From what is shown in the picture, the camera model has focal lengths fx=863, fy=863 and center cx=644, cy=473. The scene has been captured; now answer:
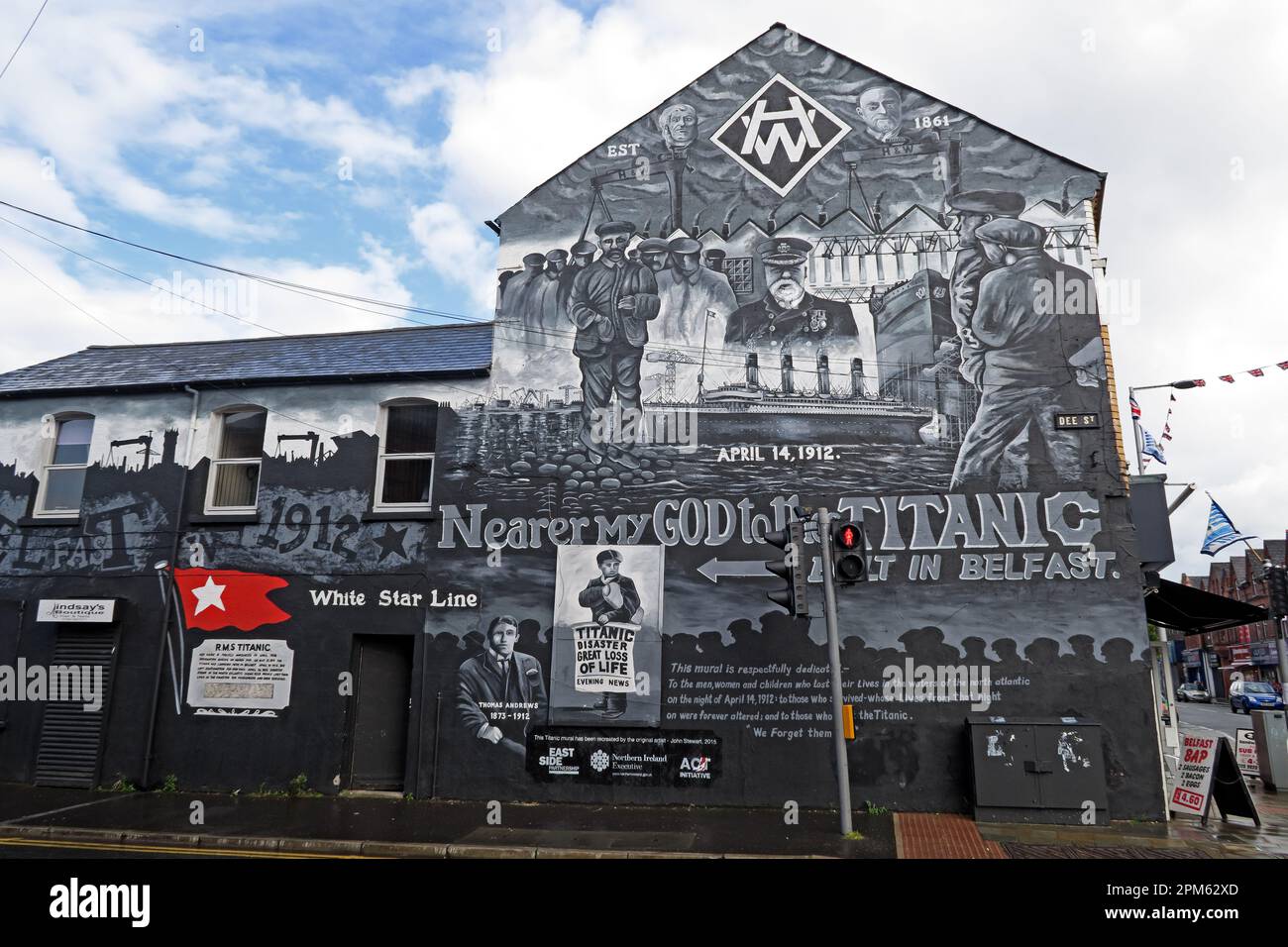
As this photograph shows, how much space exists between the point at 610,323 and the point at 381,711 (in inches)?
292

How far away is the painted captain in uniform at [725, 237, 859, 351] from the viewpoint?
13.8m

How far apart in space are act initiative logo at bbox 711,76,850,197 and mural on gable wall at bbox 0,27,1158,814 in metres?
0.05

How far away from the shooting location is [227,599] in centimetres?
1460

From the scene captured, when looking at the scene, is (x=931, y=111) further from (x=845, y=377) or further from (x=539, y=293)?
(x=539, y=293)

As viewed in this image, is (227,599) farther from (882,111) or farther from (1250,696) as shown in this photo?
(1250,696)

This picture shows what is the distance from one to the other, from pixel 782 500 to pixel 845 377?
86.5 inches

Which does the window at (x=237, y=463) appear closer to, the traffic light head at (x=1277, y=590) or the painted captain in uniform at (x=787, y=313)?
the painted captain in uniform at (x=787, y=313)

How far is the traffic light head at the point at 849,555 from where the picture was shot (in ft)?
35.1

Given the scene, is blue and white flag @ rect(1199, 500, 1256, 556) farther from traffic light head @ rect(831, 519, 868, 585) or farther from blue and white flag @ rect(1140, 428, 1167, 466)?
traffic light head @ rect(831, 519, 868, 585)

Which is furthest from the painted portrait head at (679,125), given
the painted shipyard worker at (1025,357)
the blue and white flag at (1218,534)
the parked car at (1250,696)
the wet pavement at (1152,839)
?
the parked car at (1250,696)

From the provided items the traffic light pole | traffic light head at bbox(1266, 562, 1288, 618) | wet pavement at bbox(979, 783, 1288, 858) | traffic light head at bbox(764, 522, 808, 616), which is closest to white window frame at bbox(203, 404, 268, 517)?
traffic light head at bbox(764, 522, 808, 616)

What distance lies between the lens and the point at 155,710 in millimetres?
14289

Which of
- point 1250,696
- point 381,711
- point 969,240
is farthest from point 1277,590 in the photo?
point 1250,696
